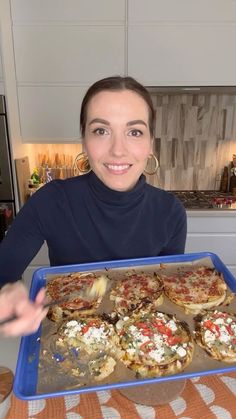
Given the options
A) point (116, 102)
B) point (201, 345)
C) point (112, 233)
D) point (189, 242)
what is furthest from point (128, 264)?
point (189, 242)

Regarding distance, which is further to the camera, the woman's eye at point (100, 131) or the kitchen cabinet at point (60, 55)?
the kitchen cabinet at point (60, 55)

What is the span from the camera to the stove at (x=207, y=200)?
244 centimetres

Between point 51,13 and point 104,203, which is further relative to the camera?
point 51,13

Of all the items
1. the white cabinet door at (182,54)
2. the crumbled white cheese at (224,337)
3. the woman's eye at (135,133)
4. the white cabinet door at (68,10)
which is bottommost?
the crumbled white cheese at (224,337)

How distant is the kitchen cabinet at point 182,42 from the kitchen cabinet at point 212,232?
0.98 metres

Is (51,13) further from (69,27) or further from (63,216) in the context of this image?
(63,216)

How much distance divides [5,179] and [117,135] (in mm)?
1565

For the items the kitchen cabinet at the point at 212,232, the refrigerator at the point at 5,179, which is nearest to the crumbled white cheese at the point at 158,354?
the kitchen cabinet at the point at 212,232

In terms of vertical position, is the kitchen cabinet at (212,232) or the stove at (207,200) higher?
the stove at (207,200)

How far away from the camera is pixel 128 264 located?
3.70 feet

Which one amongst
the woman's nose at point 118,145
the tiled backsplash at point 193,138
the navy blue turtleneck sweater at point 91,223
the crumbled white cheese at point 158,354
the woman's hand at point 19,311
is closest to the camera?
the woman's hand at point 19,311

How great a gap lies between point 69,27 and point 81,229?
5.50 feet

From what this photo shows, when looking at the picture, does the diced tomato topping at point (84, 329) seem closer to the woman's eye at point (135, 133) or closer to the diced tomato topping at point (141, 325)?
the diced tomato topping at point (141, 325)

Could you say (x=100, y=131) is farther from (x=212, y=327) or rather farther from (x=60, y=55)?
(x=60, y=55)
